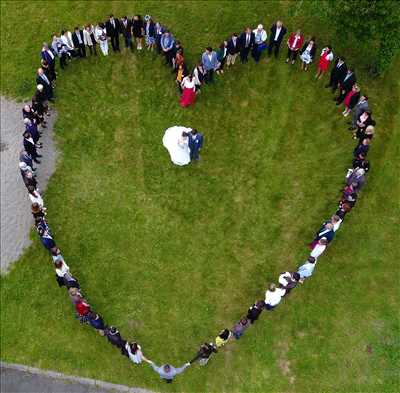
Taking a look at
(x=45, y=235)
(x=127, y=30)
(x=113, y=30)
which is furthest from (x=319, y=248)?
(x=113, y=30)

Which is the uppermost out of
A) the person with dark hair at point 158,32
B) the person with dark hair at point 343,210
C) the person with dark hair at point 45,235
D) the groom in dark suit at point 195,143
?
the person with dark hair at point 158,32

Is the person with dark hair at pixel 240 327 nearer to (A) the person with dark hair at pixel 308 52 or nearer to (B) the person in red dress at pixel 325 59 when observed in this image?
(B) the person in red dress at pixel 325 59

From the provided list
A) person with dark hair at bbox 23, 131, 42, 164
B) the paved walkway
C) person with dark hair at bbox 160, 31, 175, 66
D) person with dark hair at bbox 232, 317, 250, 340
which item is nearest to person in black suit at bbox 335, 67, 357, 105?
person with dark hair at bbox 160, 31, 175, 66

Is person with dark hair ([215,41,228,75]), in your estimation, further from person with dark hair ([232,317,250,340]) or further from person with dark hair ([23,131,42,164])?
person with dark hair ([232,317,250,340])

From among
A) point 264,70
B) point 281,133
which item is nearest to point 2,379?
point 281,133

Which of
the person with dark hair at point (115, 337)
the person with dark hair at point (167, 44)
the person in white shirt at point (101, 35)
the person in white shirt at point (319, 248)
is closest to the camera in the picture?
the person with dark hair at point (115, 337)

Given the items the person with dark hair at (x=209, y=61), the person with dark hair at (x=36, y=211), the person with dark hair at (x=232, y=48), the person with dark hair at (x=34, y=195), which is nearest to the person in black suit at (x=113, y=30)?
the person with dark hair at (x=209, y=61)

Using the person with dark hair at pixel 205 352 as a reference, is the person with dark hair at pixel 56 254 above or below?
above
